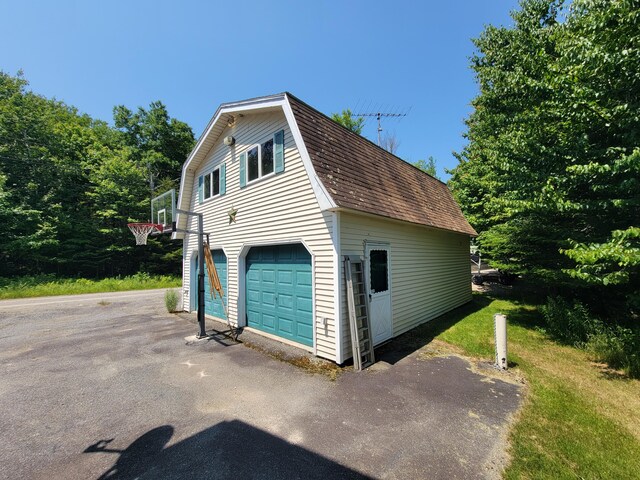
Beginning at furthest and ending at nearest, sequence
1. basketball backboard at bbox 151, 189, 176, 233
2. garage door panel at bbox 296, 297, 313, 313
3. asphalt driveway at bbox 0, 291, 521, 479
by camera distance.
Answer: basketball backboard at bbox 151, 189, 176, 233 < garage door panel at bbox 296, 297, 313, 313 < asphalt driveway at bbox 0, 291, 521, 479

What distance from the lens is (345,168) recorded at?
21.9 ft

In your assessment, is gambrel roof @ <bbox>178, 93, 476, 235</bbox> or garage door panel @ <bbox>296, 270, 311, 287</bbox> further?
garage door panel @ <bbox>296, 270, 311, 287</bbox>

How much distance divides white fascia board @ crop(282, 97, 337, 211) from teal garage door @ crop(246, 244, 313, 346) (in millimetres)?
1689

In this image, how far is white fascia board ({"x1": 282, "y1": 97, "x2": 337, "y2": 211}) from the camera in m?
5.38

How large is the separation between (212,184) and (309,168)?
5.65 meters

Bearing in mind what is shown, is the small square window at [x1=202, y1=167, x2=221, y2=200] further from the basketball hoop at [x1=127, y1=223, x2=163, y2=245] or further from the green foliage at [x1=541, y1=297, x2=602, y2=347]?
the green foliage at [x1=541, y1=297, x2=602, y2=347]

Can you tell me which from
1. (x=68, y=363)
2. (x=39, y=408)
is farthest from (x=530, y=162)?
(x=68, y=363)

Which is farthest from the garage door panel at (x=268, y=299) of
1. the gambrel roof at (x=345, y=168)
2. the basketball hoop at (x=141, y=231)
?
the basketball hoop at (x=141, y=231)

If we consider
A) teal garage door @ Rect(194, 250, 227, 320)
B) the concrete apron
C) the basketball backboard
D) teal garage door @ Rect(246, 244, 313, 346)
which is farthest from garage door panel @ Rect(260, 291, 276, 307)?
the basketball backboard

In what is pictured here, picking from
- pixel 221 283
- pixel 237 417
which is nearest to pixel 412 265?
pixel 237 417

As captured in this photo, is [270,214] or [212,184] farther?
[212,184]

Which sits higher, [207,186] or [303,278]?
[207,186]

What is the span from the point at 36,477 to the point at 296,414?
9.74 feet

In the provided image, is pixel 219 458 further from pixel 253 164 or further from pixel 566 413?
pixel 253 164
